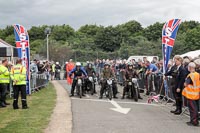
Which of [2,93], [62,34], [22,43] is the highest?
[62,34]

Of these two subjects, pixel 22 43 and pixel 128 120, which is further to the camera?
pixel 22 43

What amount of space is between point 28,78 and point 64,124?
815cm

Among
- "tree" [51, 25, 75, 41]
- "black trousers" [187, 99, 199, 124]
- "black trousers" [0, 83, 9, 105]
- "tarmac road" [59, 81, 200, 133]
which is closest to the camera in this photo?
"tarmac road" [59, 81, 200, 133]

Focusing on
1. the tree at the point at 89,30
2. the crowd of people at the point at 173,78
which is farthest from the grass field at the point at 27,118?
the tree at the point at 89,30

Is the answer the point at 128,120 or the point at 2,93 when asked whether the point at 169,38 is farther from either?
the point at 2,93

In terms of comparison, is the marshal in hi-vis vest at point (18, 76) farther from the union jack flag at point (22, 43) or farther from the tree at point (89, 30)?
the tree at point (89, 30)

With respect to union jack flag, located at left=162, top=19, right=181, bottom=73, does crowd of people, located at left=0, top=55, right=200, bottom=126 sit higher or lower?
lower

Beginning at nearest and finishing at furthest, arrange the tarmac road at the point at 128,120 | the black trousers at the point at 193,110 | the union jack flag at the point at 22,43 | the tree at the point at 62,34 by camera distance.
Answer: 1. the tarmac road at the point at 128,120
2. the black trousers at the point at 193,110
3. the union jack flag at the point at 22,43
4. the tree at the point at 62,34

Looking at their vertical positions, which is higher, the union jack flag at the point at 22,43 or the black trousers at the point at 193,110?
the union jack flag at the point at 22,43

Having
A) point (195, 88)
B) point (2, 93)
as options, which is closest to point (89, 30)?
point (2, 93)

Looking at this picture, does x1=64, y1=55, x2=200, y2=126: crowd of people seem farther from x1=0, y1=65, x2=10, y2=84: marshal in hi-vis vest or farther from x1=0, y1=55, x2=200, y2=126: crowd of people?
x1=0, y1=65, x2=10, y2=84: marshal in hi-vis vest

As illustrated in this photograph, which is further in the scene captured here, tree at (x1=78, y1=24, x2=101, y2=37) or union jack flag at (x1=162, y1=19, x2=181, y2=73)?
tree at (x1=78, y1=24, x2=101, y2=37)

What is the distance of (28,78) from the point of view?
57.6 ft

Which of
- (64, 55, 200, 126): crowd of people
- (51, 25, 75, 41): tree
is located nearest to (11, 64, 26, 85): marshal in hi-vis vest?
(64, 55, 200, 126): crowd of people
